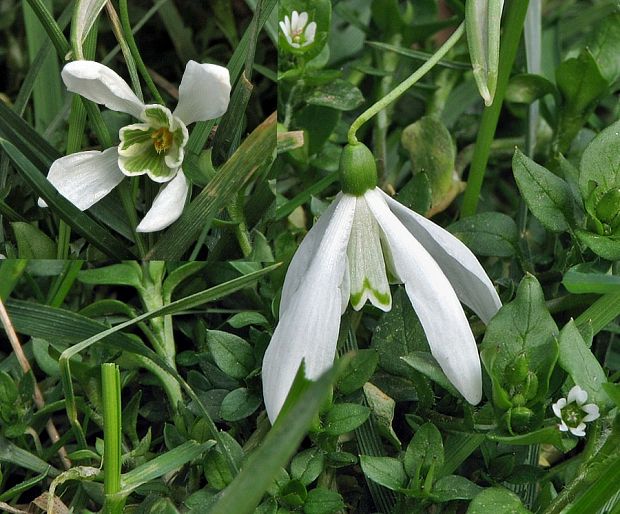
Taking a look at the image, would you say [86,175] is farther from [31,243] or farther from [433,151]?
[433,151]

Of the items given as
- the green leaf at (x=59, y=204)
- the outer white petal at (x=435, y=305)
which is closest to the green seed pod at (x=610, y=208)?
the outer white petal at (x=435, y=305)

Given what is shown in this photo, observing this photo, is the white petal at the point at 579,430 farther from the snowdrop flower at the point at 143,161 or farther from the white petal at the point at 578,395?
the snowdrop flower at the point at 143,161

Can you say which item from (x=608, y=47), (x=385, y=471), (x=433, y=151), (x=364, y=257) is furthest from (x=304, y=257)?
(x=608, y=47)

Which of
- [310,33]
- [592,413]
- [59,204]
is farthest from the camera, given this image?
[310,33]

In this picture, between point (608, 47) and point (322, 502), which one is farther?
point (608, 47)

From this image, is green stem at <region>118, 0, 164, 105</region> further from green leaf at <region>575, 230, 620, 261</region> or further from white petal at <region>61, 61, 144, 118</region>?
green leaf at <region>575, 230, 620, 261</region>

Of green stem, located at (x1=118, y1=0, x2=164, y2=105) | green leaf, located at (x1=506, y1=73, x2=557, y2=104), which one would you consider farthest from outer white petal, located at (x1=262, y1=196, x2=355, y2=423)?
green leaf, located at (x1=506, y1=73, x2=557, y2=104)

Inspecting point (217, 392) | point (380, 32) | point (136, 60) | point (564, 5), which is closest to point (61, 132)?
point (136, 60)

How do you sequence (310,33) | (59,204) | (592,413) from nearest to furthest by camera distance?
1. (592,413)
2. (59,204)
3. (310,33)

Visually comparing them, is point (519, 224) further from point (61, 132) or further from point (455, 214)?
point (61, 132)
